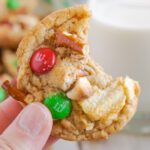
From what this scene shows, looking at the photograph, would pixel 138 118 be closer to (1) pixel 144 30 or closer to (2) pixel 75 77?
(1) pixel 144 30

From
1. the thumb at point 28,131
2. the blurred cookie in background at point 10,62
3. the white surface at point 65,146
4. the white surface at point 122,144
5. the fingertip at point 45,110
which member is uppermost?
the fingertip at point 45,110

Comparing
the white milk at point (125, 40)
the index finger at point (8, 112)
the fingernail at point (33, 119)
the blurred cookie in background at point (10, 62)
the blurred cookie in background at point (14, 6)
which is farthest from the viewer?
the blurred cookie in background at point (14, 6)

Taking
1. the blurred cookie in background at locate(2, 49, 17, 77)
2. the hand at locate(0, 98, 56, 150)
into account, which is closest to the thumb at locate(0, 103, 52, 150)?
the hand at locate(0, 98, 56, 150)

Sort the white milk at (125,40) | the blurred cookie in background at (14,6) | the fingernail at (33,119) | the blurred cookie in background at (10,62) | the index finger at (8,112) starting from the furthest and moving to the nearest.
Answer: the blurred cookie in background at (14,6) → the blurred cookie in background at (10,62) → the white milk at (125,40) → the index finger at (8,112) → the fingernail at (33,119)

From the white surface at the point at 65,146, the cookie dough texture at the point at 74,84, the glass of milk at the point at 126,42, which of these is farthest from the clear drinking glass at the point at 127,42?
the cookie dough texture at the point at 74,84

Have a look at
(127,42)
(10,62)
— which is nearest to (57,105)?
(127,42)

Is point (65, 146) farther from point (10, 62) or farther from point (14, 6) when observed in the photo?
point (14, 6)

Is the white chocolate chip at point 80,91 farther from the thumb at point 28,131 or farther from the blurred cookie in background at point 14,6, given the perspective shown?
the blurred cookie in background at point 14,6
